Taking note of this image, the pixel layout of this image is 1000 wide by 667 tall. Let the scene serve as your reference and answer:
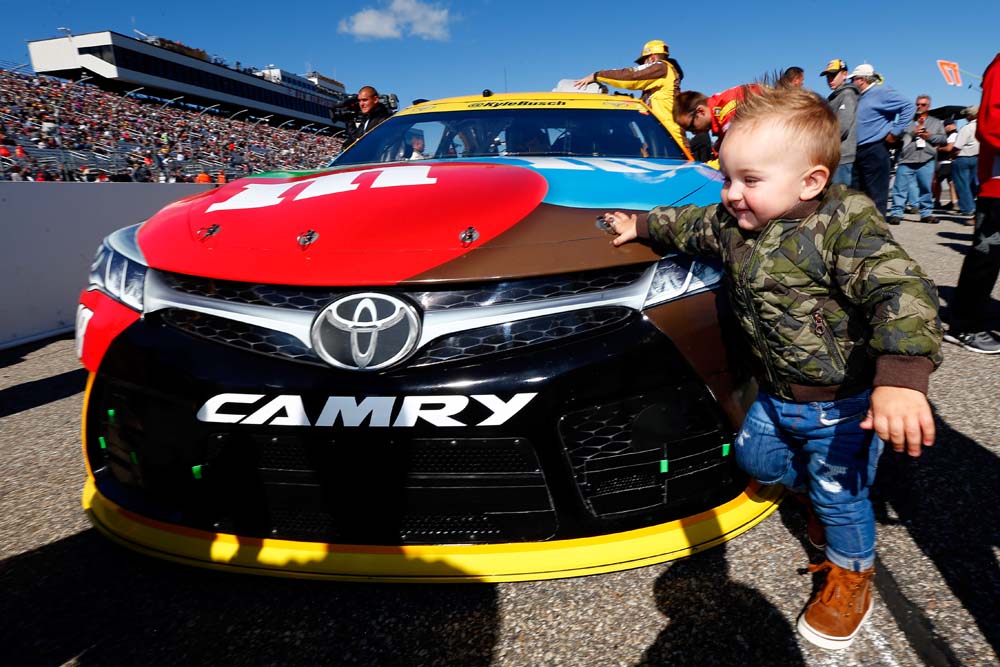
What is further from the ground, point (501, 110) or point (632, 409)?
point (501, 110)

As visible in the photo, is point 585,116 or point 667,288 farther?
point 585,116

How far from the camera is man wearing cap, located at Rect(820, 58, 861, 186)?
5176mm

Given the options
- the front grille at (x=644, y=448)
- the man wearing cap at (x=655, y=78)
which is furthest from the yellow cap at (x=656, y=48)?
the front grille at (x=644, y=448)

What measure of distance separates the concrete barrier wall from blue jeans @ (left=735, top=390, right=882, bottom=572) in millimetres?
5090

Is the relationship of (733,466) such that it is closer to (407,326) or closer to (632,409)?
(632,409)

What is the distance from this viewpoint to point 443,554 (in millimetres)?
1373

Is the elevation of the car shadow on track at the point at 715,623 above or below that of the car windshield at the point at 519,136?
below

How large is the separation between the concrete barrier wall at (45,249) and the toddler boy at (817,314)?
192 inches

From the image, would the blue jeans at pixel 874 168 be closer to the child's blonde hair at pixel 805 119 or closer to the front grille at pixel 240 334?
the child's blonde hair at pixel 805 119

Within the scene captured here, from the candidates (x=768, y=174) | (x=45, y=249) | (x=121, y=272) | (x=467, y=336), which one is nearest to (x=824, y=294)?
(x=768, y=174)

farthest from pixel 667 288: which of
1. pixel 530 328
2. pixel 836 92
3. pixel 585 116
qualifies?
pixel 836 92

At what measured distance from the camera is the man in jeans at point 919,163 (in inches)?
360

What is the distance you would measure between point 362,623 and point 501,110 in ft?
7.77

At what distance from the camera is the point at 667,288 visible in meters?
1.42
